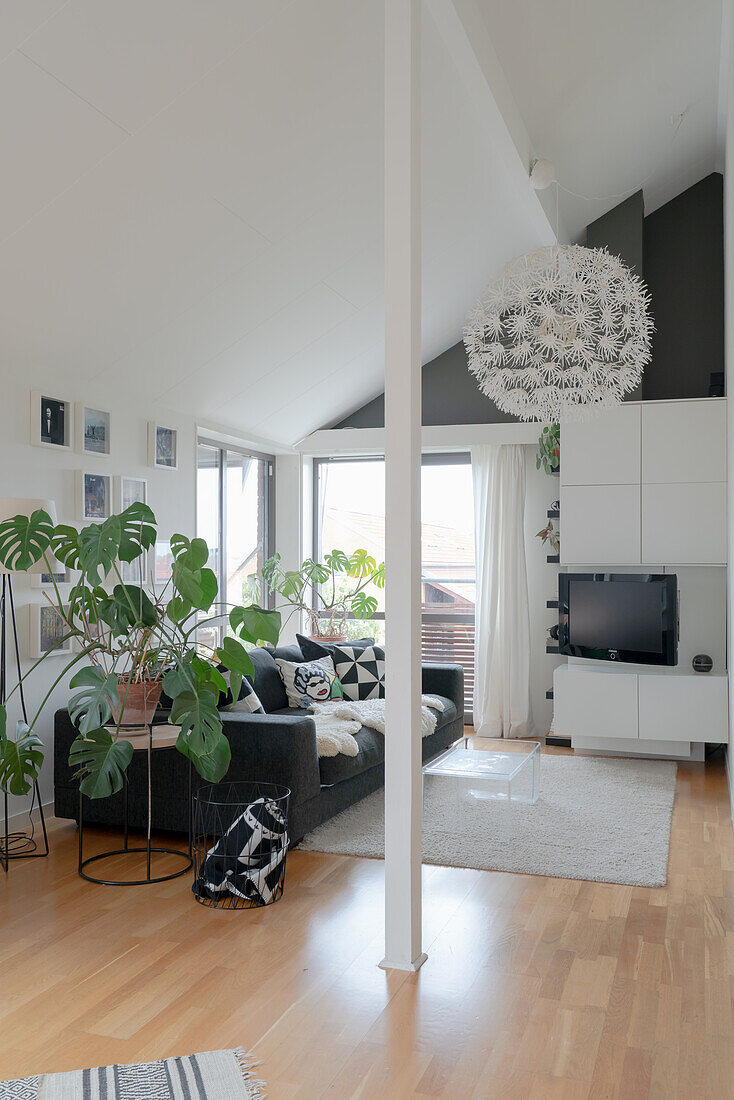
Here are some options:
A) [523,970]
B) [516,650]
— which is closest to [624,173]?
[516,650]

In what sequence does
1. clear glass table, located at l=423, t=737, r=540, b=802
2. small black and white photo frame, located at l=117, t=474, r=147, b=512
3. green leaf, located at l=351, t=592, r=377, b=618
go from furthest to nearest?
green leaf, located at l=351, t=592, r=377, b=618, small black and white photo frame, located at l=117, t=474, r=147, b=512, clear glass table, located at l=423, t=737, r=540, b=802

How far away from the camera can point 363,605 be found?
7062mm

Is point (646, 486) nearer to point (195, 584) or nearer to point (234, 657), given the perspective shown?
point (234, 657)

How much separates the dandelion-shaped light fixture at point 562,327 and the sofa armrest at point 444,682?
292 centimetres

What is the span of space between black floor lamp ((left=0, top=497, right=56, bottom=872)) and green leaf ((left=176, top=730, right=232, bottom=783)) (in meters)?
0.78

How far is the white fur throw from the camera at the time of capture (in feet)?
14.5

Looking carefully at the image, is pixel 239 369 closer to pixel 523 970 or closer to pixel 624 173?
pixel 624 173

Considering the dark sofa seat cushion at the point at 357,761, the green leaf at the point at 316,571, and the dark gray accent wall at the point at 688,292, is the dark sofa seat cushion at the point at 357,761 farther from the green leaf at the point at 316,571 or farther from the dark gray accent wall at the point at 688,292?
the dark gray accent wall at the point at 688,292

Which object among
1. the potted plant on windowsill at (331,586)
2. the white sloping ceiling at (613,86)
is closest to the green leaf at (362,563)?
the potted plant on windowsill at (331,586)

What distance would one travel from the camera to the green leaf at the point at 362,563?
7207 millimetres

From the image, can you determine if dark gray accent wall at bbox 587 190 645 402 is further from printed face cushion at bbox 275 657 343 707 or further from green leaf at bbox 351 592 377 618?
printed face cushion at bbox 275 657 343 707

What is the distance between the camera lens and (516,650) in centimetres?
679

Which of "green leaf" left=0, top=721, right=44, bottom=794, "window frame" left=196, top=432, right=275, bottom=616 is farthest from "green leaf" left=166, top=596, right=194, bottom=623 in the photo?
"window frame" left=196, top=432, right=275, bottom=616

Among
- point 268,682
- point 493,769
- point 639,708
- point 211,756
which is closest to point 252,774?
point 211,756
